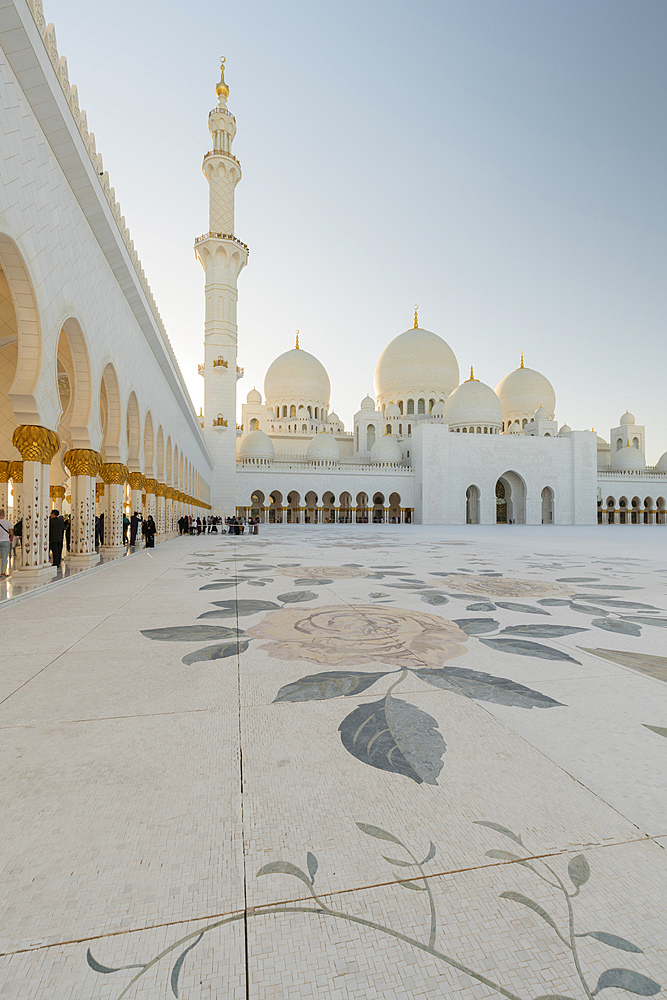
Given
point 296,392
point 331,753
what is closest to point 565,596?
point 331,753

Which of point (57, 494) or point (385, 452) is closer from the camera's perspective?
point (57, 494)

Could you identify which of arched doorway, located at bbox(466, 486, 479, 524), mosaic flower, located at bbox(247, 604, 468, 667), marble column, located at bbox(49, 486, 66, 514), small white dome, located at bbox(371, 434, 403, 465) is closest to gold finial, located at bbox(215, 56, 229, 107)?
small white dome, located at bbox(371, 434, 403, 465)

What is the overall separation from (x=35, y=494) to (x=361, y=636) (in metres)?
5.03

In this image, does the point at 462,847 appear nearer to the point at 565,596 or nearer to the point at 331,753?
the point at 331,753

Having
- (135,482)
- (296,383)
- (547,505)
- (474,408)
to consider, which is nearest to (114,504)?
(135,482)

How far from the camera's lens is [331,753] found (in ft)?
4.85

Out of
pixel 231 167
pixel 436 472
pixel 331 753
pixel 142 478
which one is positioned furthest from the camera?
pixel 436 472

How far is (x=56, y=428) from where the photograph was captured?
6164 millimetres

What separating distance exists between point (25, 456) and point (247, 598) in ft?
12.0

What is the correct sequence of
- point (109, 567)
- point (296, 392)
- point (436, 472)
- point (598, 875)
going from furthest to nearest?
point (296, 392) < point (436, 472) < point (109, 567) < point (598, 875)

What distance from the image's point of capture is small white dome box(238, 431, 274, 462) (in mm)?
32562

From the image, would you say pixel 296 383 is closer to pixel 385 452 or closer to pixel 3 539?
pixel 385 452

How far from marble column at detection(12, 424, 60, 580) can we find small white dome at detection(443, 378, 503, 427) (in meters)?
31.9

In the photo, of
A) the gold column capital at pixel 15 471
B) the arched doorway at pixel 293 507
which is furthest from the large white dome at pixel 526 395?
the gold column capital at pixel 15 471
